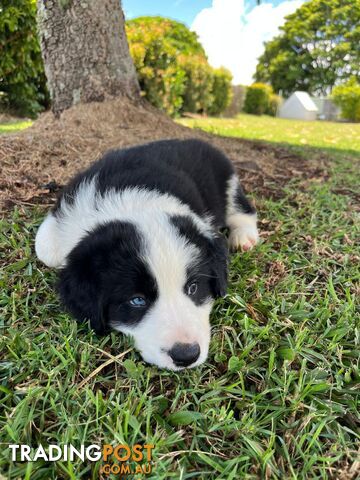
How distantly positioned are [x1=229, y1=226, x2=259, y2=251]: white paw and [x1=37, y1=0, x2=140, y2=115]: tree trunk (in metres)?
3.34

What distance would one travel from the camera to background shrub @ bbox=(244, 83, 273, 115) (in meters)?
32.5

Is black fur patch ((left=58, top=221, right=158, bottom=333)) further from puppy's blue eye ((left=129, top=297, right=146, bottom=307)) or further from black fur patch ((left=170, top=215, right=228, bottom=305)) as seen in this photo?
black fur patch ((left=170, top=215, right=228, bottom=305))

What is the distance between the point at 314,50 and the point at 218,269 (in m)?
52.6

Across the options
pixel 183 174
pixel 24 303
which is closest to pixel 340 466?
pixel 24 303

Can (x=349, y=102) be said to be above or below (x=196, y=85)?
below

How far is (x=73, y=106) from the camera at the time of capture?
5.57 m

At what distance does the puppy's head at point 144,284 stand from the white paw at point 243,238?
994 mm

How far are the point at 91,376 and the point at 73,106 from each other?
4556mm

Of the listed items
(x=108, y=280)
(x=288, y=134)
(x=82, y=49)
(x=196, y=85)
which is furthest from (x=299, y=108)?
(x=108, y=280)

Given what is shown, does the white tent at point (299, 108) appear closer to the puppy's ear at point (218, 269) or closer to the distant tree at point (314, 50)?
the distant tree at point (314, 50)

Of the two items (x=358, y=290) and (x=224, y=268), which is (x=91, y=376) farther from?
(x=358, y=290)

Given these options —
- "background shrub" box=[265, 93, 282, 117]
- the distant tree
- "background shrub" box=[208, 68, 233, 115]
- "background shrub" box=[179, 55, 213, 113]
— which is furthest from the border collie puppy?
the distant tree

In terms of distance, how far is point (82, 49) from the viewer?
5309mm

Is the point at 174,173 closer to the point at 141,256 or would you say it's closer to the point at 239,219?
the point at 239,219
